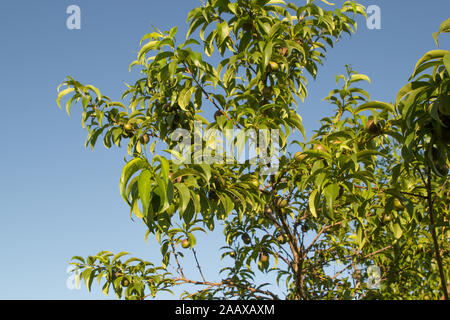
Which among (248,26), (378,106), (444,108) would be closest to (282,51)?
(248,26)

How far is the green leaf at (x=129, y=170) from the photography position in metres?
1.52

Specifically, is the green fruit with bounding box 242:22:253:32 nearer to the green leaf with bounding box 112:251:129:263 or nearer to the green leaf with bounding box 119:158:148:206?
the green leaf with bounding box 119:158:148:206

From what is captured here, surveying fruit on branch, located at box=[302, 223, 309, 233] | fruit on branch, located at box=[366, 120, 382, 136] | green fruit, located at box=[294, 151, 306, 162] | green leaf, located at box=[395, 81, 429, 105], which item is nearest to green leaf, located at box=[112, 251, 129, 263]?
green fruit, located at box=[294, 151, 306, 162]

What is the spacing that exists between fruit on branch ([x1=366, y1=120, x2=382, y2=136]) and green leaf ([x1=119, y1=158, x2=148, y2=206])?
118cm

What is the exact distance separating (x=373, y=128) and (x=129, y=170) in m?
1.25

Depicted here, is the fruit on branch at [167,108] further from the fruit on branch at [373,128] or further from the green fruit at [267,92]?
the fruit on branch at [373,128]

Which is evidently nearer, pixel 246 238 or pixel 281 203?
pixel 281 203

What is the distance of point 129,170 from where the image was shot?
1.55 m

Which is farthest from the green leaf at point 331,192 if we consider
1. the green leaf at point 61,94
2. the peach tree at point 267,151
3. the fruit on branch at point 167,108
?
the green leaf at point 61,94

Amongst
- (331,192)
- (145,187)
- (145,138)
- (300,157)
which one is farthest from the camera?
(145,138)

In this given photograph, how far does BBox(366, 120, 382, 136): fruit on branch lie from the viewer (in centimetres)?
199

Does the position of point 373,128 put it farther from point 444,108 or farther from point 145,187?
point 145,187

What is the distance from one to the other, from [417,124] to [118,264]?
2507 mm
